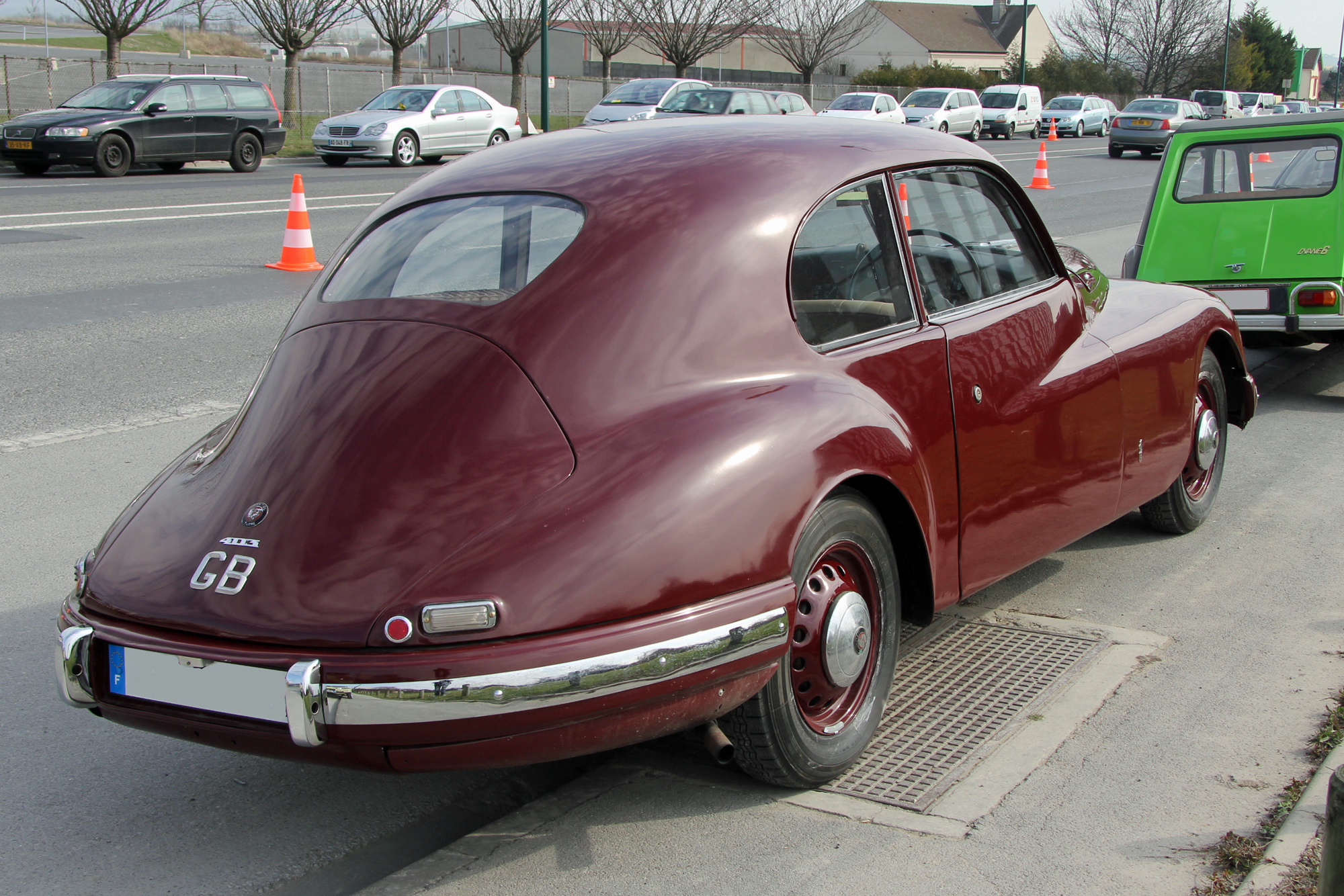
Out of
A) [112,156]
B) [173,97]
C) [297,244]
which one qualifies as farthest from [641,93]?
[297,244]

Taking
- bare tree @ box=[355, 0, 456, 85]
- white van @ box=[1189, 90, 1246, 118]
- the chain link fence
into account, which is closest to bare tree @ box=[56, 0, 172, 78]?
the chain link fence

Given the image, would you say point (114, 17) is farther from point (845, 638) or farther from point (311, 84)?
point (845, 638)

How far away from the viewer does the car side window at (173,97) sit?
20750mm

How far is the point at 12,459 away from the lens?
595cm

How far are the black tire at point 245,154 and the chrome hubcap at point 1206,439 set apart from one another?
1995 cm

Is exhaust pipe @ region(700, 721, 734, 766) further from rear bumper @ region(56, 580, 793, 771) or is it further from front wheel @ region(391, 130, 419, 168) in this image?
front wheel @ region(391, 130, 419, 168)

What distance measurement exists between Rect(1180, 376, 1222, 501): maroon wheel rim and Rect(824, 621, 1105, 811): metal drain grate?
4.65 feet

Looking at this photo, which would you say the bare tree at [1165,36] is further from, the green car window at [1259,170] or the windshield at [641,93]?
the green car window at [1259,170]

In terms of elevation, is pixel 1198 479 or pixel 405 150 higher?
pixel 405 150

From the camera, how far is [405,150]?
24.3 metres

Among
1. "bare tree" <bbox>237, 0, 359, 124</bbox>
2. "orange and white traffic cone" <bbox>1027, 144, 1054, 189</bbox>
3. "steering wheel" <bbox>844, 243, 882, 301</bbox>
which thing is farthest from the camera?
"bare tree" <bbox>237, 0, 359, 124</bbox>

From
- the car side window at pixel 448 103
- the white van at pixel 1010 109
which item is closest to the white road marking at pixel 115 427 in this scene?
the car side window at pixel 448 103

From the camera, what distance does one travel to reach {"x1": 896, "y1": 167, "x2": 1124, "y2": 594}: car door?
367 centimetres

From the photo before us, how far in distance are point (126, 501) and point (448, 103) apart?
20892mm
